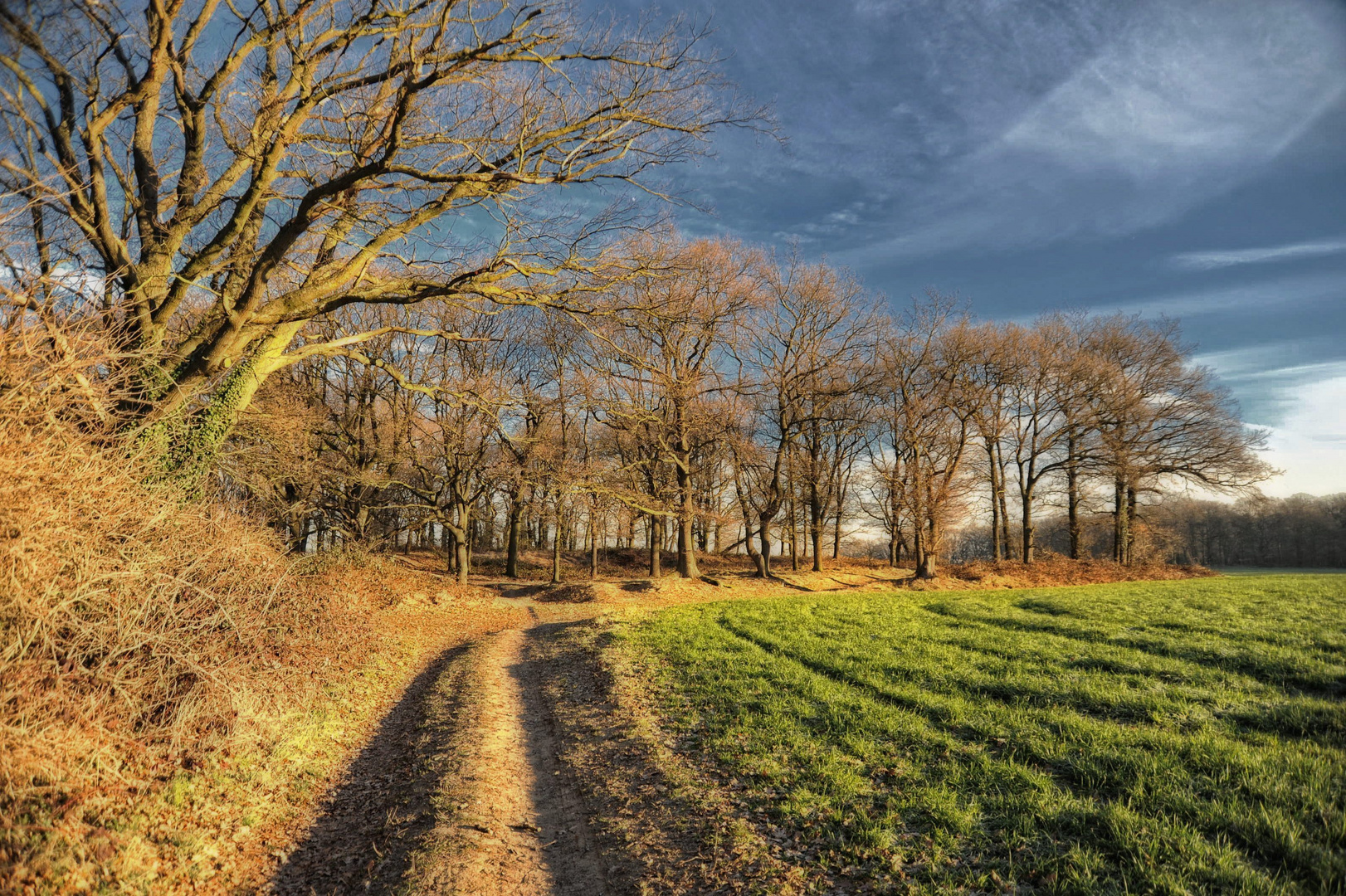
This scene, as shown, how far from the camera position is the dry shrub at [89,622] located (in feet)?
13.4

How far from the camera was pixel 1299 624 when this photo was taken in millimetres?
9852

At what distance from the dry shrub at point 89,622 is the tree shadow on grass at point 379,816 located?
1320mm

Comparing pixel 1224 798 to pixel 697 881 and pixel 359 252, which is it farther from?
pixel 359 252

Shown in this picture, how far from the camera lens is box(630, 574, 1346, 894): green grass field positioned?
371cm

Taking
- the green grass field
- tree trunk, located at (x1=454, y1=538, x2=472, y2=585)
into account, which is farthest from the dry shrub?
tree trunk, located at (x1=454, y1=538, x2=472, y2=585)

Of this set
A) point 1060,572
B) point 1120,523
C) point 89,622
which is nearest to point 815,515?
point 1060,572

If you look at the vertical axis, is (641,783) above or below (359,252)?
below

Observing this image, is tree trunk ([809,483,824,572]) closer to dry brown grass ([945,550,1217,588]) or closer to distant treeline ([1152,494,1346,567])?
dry brown grass ([945,550,1217,588])

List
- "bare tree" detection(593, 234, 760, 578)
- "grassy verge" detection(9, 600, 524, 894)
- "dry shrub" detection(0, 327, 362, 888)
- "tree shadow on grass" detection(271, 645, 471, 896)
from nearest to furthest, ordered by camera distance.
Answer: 1. "grassy verge" detection(9, 600, 524, 894)
2. "dry shrub" detection(0, 327, 362, 888)
3. "tree shadow on grass" detection(271, 645, 471, 896)
4. "bare tree" detection(593, 234, 760, 578)

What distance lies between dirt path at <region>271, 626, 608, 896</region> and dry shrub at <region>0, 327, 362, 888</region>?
1479 millimetres

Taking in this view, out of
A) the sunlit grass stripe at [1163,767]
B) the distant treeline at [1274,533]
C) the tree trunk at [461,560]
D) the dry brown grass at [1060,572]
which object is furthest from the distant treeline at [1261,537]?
the sunlit grass stripe at [1163,767]

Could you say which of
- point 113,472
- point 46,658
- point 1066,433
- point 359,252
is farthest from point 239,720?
point 1066,433

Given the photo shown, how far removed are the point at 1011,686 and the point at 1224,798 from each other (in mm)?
2987

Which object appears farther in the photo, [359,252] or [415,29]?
[359,252]
